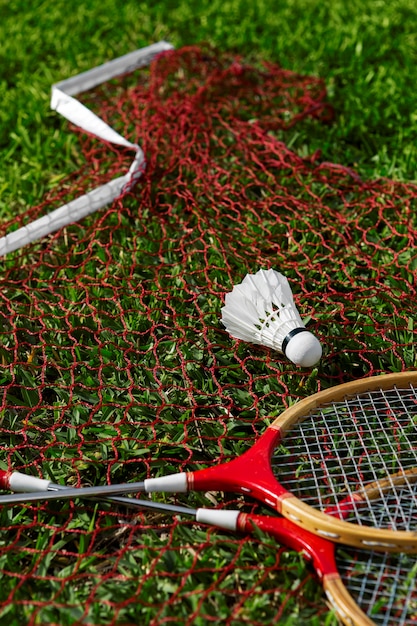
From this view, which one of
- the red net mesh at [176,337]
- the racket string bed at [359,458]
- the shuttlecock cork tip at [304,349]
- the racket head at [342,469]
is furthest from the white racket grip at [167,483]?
the shuttlecock cork tip at [304,349]

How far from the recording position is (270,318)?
103 inches

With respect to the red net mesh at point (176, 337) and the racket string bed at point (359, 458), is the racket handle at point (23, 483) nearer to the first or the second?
the red net mesh at point (176, 337)

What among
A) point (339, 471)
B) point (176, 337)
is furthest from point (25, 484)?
point (339, 471)

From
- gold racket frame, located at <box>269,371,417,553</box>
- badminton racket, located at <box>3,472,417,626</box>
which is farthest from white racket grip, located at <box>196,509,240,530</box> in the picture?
gold racket frame, located at <box>269,371,417,553</box>

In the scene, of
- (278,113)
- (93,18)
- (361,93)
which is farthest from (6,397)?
(93,18)

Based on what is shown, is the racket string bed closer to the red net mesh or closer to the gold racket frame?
the gold racket frame

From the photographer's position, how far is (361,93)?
13.3ft

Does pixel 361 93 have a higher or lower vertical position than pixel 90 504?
higher

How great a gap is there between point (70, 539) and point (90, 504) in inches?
4.7

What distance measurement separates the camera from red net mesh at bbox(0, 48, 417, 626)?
2062mm

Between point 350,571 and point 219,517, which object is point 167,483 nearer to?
point 219,517

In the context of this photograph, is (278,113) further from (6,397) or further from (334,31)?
(6,397)

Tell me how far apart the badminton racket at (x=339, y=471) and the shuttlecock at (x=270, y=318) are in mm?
227

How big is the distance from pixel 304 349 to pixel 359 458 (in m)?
0.41
